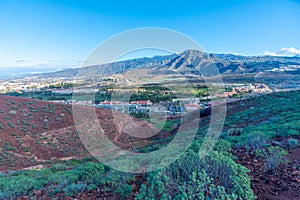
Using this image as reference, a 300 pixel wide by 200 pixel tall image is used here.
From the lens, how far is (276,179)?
381 cm

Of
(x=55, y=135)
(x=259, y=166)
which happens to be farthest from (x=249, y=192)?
(x=55, y=135)

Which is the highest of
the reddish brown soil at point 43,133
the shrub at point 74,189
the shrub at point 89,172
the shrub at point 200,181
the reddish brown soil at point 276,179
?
the shrub at point 200,181

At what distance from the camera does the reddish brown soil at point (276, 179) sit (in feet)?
11.0

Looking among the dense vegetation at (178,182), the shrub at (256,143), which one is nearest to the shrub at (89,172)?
the dense vegetation at (178,182)

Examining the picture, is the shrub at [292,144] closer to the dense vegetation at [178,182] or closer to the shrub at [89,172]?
the dense vegetation at [178,182]

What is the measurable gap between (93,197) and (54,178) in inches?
75.7

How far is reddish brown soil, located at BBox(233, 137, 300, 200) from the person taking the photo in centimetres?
337

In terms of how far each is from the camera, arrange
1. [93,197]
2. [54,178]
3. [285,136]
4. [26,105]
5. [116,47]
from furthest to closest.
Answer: [26,105]
[116,47]
[285,136]
[54,178]
[93,197]

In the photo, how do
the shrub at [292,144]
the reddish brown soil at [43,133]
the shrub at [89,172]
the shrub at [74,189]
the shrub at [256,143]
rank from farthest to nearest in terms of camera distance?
the reddish brown soil at [43,133], the shrub at [292,144], the shrub at [256,143], the shrub at [89,172], the shrub at [74,189]

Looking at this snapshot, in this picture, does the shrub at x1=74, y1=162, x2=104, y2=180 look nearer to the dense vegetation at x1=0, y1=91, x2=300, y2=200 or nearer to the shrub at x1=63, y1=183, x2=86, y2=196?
the dense vegetation at x1=0, y1=91, x2=300, y2=200

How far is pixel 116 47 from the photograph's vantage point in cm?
721

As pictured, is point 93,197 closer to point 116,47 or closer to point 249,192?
point 249,192

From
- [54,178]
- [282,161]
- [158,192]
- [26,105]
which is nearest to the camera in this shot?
[158,192]

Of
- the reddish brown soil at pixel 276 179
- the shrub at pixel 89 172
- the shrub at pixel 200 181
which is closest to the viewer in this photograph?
the shrub at pixel 200 181
